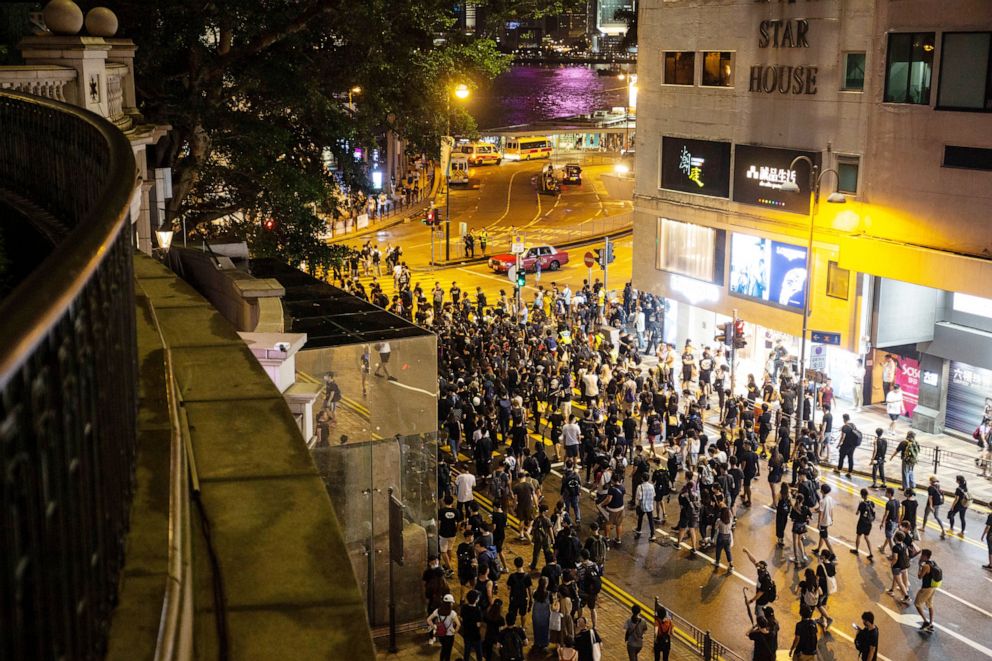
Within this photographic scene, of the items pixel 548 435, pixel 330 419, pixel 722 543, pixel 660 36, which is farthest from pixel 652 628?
pixel 660 36

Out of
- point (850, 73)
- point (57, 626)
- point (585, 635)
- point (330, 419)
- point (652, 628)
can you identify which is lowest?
point (652, 628)

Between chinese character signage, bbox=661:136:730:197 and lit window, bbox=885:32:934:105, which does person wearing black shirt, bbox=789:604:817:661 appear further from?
chinese character signage, bbox=661:136:730:197

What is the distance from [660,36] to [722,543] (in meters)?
22.5

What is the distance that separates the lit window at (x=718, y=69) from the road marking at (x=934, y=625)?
20408 mm

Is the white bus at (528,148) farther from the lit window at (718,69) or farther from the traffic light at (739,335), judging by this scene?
the traffic light at (739,335)

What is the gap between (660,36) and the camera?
38.8 m

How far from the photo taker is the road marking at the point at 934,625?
61.1 feet

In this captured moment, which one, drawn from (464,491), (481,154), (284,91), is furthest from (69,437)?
(481,154)

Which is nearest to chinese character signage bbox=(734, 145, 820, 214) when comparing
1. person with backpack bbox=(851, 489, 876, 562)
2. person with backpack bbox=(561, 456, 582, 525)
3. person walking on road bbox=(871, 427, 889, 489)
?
person walking on road bbox=(871, 427, 889, 489)

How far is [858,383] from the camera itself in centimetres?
3269

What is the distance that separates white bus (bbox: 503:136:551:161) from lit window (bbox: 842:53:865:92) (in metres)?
76.1

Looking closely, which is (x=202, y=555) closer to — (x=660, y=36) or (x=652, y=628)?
(x=652, y=628)

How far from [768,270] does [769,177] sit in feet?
9.42

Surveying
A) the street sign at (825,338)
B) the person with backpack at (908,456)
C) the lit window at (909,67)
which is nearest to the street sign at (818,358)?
the street sign at (825,338)
